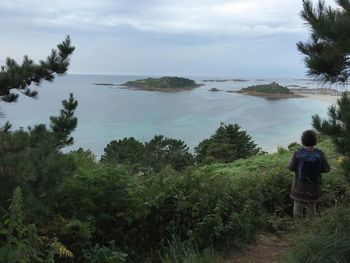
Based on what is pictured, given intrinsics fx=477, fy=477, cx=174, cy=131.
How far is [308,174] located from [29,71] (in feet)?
11.7

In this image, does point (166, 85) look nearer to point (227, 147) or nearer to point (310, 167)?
point (227, 147)

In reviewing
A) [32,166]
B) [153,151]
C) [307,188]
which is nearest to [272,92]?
[153,151]

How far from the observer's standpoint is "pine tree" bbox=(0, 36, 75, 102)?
15.0ft

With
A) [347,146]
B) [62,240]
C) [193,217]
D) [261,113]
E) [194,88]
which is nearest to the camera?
[347,146]

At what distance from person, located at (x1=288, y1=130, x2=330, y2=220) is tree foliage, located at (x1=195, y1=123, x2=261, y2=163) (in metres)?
10.7

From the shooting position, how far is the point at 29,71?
4.82m

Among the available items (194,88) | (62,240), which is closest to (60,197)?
(62,240)

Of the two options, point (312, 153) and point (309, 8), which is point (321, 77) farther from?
point (312, 153)

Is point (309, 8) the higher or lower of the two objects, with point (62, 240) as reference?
higher

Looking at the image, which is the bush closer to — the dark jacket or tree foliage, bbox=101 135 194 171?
the dark jacket

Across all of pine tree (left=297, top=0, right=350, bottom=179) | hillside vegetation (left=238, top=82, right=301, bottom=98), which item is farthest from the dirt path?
hillside vegetation (left=238, top=82, right=301, bottom=98)

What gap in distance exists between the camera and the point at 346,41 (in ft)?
13.1

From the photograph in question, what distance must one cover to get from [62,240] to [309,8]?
330cm

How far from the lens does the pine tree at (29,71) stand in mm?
4586
